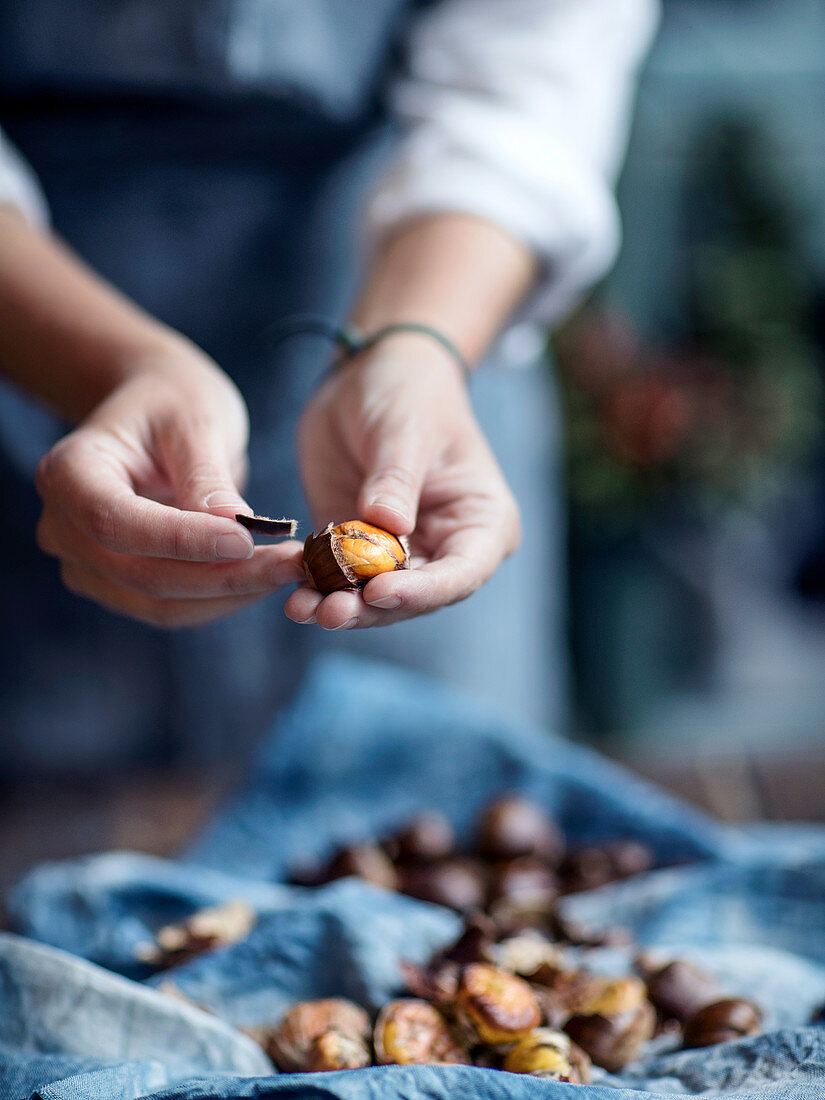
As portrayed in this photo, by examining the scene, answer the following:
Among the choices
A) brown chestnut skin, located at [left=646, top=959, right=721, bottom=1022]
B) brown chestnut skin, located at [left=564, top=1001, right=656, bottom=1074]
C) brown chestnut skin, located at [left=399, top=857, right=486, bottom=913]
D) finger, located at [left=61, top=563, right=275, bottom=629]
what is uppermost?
finger, located at [left=61, top=563, right=275, bottom=629]

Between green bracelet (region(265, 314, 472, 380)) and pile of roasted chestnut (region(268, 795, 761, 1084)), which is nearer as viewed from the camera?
pile of roasted chestnut (region(268, 795, 761, 1084))

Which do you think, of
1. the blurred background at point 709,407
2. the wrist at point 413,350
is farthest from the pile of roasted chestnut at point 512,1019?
the blurred background at point 709,407

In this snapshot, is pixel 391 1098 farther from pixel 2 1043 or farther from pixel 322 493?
pixel 322 493

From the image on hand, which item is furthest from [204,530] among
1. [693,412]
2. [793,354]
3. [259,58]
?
[793,354]

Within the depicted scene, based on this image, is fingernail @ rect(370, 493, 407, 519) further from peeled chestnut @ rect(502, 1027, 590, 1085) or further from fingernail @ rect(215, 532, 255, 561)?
peeled chestnut @ rect(502, 1027, 590, 1085)

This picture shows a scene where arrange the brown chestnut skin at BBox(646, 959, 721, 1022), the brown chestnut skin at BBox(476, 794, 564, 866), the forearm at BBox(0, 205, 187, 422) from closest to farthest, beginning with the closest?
1. the brown chestnut skin at BBox(646, 959, 721, 1022)
2. the forearm at BBox(0, 205, 187, 422)
3. the brown chestnut skin at BBox(476, 794, 564, 866)

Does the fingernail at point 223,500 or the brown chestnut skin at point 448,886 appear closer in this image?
the fingernail at point 223,500

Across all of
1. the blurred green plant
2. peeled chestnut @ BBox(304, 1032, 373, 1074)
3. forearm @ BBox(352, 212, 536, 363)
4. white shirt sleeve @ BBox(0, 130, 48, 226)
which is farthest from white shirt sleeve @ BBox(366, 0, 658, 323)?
the blurred green plant

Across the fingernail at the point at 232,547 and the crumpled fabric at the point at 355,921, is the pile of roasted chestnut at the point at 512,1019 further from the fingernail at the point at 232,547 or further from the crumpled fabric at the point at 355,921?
the fingernail at the point at 232,547
